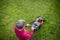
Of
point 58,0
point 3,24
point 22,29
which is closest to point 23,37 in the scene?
point 22,29

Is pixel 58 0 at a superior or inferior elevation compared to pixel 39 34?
superior

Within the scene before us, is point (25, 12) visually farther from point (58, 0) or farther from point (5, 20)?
point (58, 0)

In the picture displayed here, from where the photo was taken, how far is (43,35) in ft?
9.82

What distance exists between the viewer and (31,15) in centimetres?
323

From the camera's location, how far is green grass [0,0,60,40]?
9.84 ft

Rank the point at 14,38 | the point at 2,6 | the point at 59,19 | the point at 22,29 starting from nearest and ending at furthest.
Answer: the point at 22,29, the point at 14,38, the point at 59,19, the point at 2,6

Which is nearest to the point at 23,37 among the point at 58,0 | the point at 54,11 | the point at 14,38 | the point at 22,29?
the point at 22,29

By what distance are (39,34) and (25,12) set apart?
19.2 inches

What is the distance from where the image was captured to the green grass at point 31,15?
9.84 feet

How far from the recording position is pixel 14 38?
9.70 feet

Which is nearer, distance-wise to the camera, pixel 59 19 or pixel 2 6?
pixel 59 19

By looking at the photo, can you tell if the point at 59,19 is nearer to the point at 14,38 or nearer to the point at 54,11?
the point at 54,11

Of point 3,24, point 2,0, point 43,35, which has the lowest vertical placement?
point 43,35

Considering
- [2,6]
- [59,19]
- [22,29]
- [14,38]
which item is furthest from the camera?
[2,6]
